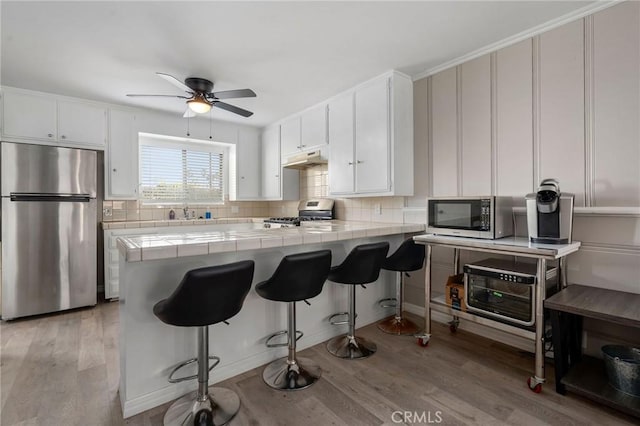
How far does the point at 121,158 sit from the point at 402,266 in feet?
12.1

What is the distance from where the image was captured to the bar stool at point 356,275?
2.19 m

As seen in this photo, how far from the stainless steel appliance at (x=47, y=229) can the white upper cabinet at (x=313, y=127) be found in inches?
97.1

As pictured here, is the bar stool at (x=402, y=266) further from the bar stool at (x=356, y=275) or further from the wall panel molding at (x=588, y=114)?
the wall panel molding at (x=588, y=114)

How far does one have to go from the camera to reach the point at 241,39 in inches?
92.7

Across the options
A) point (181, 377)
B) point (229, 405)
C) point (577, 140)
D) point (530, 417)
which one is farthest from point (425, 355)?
point (577, 140)

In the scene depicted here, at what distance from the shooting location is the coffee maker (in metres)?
1.95

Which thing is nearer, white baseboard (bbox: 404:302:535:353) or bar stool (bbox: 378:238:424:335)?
white baseboard (bbox: 404:302:535:353)

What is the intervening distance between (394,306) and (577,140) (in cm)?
203

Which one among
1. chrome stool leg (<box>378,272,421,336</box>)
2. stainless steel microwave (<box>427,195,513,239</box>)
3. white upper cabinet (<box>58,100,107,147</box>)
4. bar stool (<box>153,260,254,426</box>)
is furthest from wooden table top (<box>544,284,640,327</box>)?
white upper cabinet (<box>58,100,107,147</box>)

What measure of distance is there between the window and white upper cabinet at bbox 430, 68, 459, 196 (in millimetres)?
3403

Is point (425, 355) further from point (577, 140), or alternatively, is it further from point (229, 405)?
point (577, 140)

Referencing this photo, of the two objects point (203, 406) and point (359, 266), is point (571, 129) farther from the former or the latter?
point (203, 406)

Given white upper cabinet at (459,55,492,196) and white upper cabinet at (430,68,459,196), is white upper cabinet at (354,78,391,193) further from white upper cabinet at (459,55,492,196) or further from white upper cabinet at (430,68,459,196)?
white upper cabinet at (459,55,492,196)

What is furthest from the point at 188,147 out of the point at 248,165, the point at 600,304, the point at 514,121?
the point at 600,304
